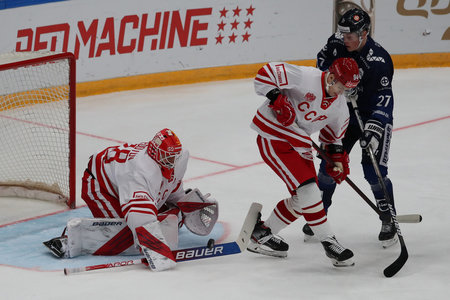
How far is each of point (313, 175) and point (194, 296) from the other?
85 cm

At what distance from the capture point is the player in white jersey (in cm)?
389

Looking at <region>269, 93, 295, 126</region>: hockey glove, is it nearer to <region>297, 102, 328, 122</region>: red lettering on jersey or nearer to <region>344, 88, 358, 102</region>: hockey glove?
<region>297, 102, 328, 122</region>: red lettering on jersey

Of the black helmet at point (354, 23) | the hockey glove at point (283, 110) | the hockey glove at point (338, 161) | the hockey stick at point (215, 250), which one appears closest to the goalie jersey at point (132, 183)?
the hockey stick at point (215, 250)

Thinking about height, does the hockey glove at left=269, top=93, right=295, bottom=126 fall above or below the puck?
above

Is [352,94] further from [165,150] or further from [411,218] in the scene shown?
[165,150]

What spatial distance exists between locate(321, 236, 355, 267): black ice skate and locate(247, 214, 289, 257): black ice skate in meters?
0.31

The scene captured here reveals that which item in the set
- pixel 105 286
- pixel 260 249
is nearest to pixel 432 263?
pixel 260 249

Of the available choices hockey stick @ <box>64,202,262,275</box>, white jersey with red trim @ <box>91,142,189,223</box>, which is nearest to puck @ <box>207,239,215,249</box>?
hockey stick @ <box>64,202,262,275</box>

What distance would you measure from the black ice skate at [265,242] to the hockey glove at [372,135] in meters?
0.66

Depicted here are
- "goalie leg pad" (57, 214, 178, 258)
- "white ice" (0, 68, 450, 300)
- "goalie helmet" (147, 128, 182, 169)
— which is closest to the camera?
"white ice" (0, 68, 450, 300)

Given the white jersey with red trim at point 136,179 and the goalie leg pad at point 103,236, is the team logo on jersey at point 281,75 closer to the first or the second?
the white jersey with red trim at point 136,179

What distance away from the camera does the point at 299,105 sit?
13.1 feet

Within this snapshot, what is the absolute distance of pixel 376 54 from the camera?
4309 millimetres

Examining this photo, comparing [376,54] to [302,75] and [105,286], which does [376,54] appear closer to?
[302,75]
